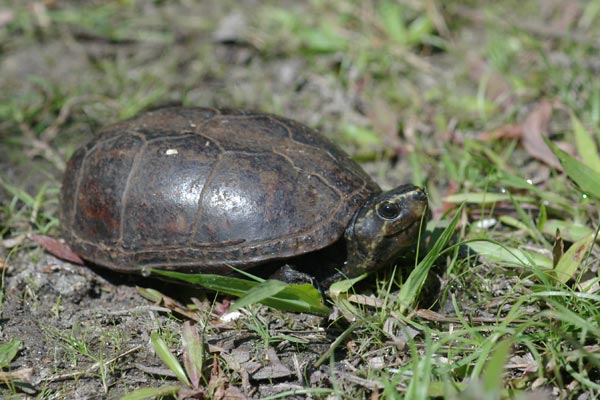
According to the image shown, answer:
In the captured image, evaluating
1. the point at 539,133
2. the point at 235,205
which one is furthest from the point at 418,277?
the point at 539,133

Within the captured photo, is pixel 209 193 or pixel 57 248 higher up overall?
pixel 209 193

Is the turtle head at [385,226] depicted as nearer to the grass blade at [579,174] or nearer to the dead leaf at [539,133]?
the grass blade at [579,174]

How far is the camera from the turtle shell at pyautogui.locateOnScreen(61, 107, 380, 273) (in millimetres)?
3383

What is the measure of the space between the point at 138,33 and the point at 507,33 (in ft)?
11.3

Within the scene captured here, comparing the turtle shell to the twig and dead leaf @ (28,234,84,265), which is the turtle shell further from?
the twig

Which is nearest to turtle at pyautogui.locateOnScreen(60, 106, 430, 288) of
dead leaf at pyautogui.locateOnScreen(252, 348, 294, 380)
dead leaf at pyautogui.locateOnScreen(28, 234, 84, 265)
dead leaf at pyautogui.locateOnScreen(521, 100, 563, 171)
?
dead leaf at pyautogui.locateOnScreen(28, 234, 84, 265)

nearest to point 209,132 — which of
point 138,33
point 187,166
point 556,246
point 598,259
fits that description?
point 187,166

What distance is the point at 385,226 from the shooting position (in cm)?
338

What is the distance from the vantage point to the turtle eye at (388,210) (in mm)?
3385

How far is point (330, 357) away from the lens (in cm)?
314

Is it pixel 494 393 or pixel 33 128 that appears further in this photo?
pixel 33 128

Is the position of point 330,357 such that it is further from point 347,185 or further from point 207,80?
point 207,80

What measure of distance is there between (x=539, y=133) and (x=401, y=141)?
100cm

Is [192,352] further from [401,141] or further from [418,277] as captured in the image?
[401,141]
